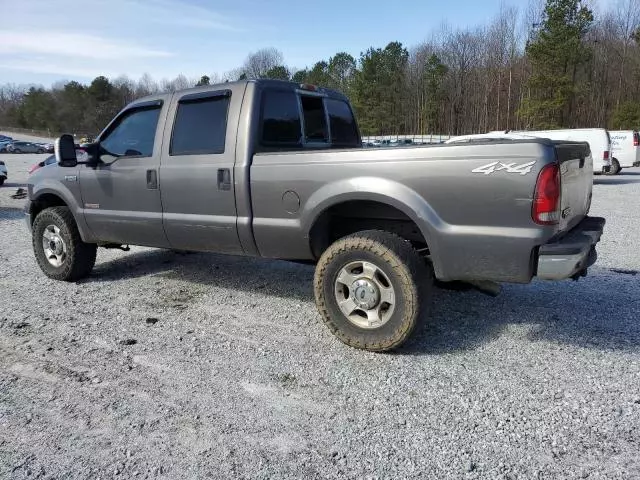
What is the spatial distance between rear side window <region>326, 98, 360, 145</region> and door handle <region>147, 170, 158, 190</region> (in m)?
1.84

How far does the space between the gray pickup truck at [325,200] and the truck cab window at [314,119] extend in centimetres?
2

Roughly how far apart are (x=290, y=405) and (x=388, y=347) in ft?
3.05

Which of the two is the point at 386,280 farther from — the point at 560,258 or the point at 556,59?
the point at 556,59

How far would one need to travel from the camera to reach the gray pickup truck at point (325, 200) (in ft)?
10.3

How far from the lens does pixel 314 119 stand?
5027 millimetres

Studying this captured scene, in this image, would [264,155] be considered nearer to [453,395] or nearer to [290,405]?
[290,405]

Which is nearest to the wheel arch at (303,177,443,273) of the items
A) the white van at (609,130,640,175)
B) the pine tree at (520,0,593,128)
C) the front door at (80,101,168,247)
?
the front door at (80,101,168,247)

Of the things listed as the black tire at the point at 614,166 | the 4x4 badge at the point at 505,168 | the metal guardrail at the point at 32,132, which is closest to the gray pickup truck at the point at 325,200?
the 4x4 badge at the point at 505,168

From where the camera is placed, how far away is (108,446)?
2635 mm

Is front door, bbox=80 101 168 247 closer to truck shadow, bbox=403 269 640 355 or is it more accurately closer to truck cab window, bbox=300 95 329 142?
truck cab window, bbox=300 95 329 142

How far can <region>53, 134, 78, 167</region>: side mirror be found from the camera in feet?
16.5

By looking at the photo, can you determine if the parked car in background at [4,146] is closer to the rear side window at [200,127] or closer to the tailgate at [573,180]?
the rear side window at [200,127]

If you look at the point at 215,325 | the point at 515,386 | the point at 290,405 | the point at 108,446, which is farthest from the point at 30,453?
the point at 515,386

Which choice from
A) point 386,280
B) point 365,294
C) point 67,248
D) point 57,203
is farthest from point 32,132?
point 386,280
